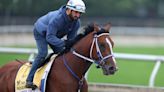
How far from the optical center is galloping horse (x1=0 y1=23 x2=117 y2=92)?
288 inches

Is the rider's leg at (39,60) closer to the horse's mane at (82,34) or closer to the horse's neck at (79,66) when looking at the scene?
the horse's mane at (82,34)

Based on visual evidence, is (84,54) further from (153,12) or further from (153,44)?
(153,12)

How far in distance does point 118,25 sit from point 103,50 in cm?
4024

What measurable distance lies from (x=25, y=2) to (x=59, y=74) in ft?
125

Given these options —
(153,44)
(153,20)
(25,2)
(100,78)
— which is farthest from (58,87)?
(153,20)

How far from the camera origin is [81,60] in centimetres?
766

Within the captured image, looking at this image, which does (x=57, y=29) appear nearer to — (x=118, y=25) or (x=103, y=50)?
(x=103, y=50)

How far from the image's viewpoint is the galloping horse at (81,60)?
7.31m

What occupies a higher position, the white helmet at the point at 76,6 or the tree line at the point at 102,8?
the white helmet at the point at 76,6

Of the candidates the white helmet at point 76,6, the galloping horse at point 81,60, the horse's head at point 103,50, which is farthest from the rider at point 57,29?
the horse's head at point 103,50

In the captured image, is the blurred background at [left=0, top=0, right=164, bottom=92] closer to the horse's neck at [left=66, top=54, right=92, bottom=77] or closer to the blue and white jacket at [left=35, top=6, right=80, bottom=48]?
the blue and white jacket at [left=35, top=6, right=80, bottom=48]

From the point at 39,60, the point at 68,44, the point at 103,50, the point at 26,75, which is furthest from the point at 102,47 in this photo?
the point at 26,75

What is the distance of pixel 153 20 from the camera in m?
52.0

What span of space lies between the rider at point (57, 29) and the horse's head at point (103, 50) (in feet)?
1.11
